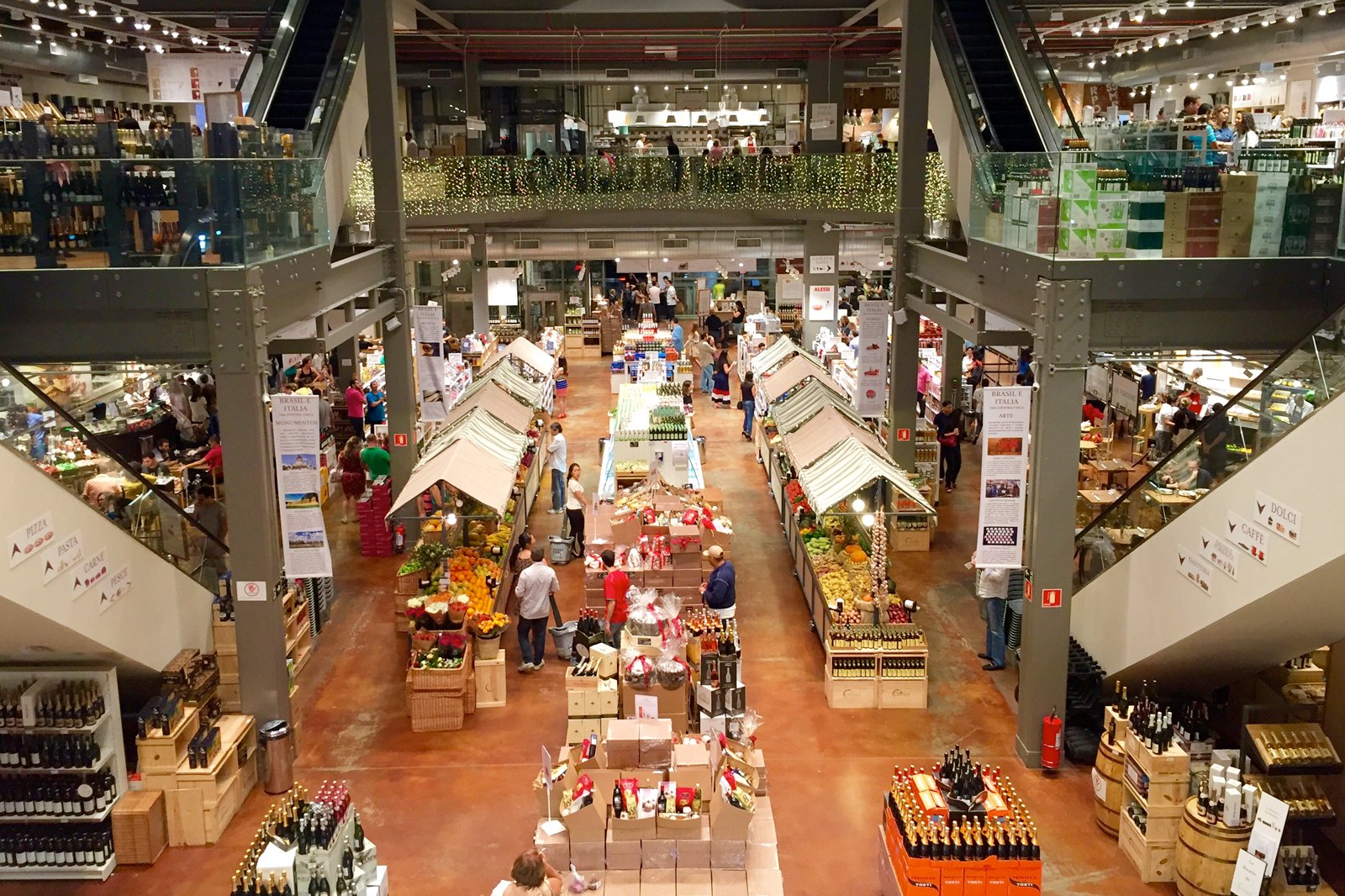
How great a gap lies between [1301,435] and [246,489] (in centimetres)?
773

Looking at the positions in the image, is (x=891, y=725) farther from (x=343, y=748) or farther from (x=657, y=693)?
(x=343, y=748)

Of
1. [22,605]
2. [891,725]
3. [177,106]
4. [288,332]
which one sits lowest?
[891,725]

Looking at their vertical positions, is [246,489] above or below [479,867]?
above

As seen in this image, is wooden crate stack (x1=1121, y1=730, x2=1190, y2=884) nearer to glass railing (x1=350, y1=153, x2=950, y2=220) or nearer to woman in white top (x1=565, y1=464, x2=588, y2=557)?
woman in white top (x1=565, y1=464, x2=588, y2=557)

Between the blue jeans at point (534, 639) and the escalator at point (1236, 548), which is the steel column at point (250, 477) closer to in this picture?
the blue jeans at point (534, 639)

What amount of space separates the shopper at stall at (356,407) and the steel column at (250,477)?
33.1 feet

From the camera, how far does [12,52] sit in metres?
18.6

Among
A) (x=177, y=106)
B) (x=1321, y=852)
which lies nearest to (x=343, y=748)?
(x=1321, y=852)

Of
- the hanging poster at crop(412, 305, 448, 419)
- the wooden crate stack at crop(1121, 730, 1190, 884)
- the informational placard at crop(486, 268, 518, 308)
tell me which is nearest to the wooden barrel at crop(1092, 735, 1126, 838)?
the wooden crate stack at crop(1121, 730, 1190, 884)

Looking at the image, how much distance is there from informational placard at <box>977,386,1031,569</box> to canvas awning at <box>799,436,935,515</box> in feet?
6.02

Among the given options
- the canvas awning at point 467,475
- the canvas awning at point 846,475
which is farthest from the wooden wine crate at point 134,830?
the canvas awning at point 846,475

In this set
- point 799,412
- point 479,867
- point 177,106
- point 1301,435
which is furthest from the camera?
point 177,106

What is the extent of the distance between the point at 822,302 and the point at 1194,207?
1496cm

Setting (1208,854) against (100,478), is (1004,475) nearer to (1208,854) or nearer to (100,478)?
(1208,854)
